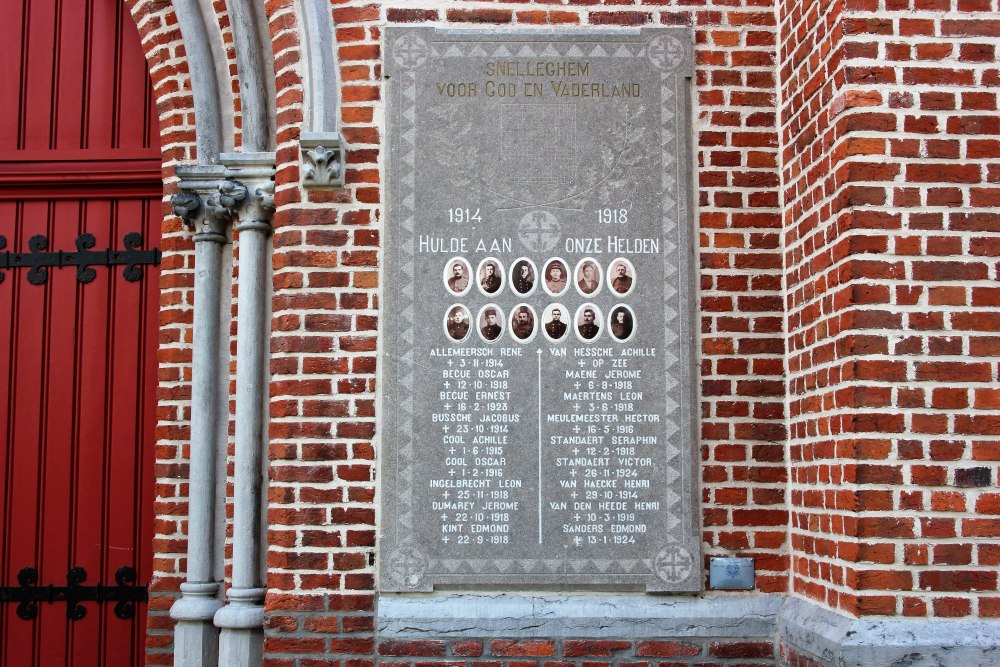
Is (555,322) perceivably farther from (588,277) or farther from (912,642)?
(912,642)

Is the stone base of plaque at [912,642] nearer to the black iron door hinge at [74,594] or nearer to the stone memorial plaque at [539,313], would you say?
the stone memorial plaque at [539,313]

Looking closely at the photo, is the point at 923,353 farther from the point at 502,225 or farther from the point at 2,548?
Answer: the point at 2,548

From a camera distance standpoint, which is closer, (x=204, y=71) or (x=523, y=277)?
(x=523, y=277)

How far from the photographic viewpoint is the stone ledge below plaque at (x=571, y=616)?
3926 mm

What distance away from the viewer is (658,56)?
422cm

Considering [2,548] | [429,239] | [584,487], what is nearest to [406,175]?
[429,239]

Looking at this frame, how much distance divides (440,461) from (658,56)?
1860 mm

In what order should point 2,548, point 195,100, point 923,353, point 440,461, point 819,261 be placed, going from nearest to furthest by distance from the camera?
point 923,353 → point 819,261 → point 440,461 → point 195,100 → point 2,548

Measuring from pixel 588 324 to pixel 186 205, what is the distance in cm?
178

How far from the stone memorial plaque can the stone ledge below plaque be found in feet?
0.21

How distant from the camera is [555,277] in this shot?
412cm

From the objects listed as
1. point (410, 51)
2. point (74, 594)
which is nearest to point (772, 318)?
point (410, 51)

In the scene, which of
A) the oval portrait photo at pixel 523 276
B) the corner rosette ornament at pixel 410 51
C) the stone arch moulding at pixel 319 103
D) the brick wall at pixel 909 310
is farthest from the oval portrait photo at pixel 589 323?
the corner rosette ornament at pixel 410 51

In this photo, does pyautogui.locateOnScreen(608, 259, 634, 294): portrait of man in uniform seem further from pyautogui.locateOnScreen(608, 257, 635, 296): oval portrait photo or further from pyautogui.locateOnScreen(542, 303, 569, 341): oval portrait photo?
pyautogui.locateOnScreen(542, 303, 569, 341): oval portrait photo
